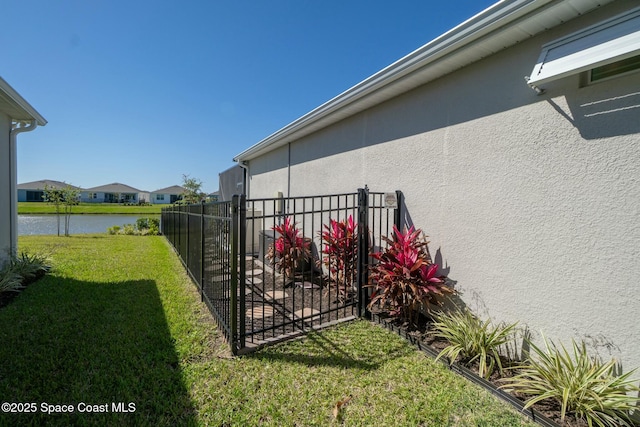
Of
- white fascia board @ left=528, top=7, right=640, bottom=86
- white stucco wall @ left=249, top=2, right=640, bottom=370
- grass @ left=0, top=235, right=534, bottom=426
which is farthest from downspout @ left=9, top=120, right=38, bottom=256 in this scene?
white fascia board @ left=528, top=7, right=640, bottom=86

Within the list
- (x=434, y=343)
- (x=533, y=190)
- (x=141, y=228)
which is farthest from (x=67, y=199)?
(x=533, y=190)

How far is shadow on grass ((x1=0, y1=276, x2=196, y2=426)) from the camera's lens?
7.55 feet

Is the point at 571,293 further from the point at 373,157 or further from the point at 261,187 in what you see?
the point at 261,187

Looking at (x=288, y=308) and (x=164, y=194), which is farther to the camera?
(x=164, y=194)

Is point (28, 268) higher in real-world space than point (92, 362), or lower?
higher

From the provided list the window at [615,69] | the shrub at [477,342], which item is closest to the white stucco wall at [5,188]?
the shrub at [477,342]

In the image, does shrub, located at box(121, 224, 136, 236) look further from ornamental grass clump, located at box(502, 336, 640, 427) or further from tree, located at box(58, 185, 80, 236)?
ornamental grass clump, located at box(502, 336, 640, 427)

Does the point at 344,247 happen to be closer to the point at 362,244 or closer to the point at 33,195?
the point at 362,244

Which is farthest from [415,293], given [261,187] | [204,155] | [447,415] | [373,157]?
[204,155]

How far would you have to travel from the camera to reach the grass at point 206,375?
2285 mm

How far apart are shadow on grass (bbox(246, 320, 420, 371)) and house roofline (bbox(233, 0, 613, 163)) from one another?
3471mm

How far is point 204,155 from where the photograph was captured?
2244cm

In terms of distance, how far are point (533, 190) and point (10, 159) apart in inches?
383

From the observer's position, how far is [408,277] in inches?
141
